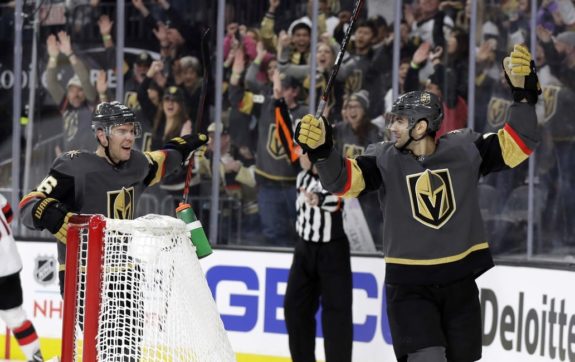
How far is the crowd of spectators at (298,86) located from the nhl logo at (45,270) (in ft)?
2.24

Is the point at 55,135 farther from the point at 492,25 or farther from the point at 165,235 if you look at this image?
the point at 165,235

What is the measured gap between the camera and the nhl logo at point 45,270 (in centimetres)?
663

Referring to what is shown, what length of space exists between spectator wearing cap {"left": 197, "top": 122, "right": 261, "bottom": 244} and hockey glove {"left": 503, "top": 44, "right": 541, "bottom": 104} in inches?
121

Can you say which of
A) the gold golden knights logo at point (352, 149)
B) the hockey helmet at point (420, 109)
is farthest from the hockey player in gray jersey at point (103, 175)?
the gold golden knights logo at point (352, 149)

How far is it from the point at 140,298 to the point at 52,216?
0.58 meters

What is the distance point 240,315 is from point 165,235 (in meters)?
2.79

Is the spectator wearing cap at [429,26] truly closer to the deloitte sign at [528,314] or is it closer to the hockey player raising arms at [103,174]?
the deloitte sign at [528,314]

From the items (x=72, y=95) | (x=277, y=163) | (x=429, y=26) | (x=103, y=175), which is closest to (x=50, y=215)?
(x=103, y=175)

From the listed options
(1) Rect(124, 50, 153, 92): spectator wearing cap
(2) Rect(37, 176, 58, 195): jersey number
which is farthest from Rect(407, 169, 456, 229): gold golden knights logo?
(1) Rect(124, 50, 153, 92): spectator wearing cap

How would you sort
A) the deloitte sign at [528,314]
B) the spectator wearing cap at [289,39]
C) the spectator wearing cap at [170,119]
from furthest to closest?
1. the spectator wearing cap at [170,119]
2. the spectator wearing cap at [289,39]
3. the deloitte sign at [528,314]

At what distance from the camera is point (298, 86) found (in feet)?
22.2

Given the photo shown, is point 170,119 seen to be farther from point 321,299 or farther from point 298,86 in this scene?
point 321,299

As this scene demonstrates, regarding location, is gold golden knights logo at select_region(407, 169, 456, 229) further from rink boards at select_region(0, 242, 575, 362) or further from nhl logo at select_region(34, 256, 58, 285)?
nhl logo at select_region(34, 256, 58, 285)

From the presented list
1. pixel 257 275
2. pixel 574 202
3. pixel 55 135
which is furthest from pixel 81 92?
pixel 574 202
